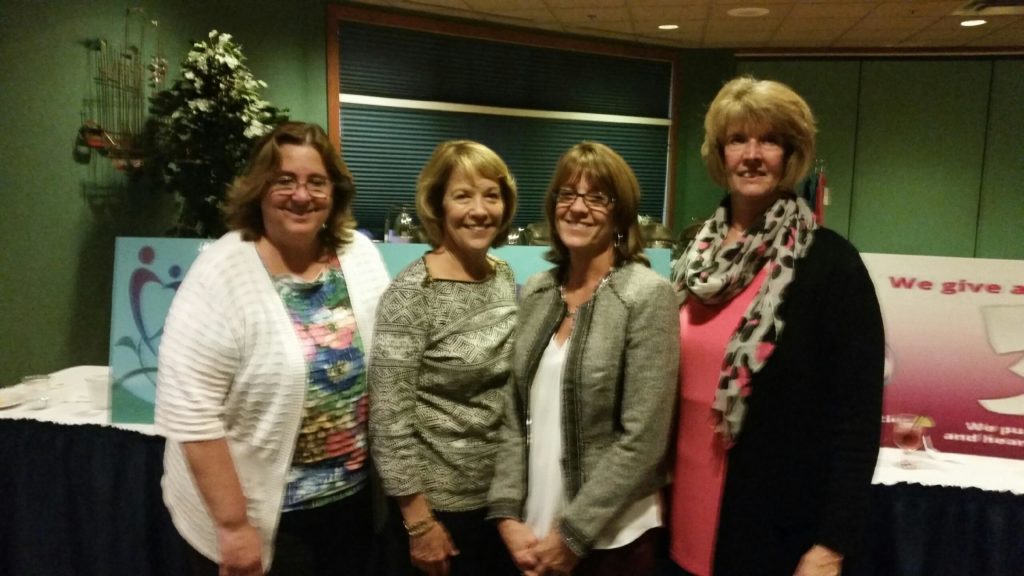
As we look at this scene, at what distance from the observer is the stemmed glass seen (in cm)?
187

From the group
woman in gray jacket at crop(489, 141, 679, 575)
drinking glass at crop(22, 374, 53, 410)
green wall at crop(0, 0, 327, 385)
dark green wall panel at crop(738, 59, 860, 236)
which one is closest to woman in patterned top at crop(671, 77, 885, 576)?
woman in gray jacket at crop(489, 141, 679, 575)

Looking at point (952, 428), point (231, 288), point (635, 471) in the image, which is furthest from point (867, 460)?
point (231, 288)

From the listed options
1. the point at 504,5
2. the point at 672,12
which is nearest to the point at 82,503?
the point at 504,5

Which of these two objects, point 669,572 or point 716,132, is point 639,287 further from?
point 669,572

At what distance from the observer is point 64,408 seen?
2.14m

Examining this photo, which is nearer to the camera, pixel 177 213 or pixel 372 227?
pixel 177 213

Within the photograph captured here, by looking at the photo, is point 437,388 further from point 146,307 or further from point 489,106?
point 489,106

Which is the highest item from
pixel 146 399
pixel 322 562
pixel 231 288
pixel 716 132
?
pixel 716 132

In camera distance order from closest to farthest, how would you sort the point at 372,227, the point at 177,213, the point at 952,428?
1. the point at 952,428
2. the point at 177,213
3. the point at 372,227

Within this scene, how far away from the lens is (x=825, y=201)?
5.06 meters

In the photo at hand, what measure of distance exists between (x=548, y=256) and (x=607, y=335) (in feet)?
0.97

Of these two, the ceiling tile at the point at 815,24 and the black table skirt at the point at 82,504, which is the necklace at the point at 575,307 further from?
the ceiling tile at the point at 815,24

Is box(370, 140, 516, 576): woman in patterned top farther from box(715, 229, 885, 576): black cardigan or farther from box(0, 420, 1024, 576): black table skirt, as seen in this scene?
box(0, 420, 1024, 576): black table skirt

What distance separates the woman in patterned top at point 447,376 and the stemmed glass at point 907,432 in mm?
1231
